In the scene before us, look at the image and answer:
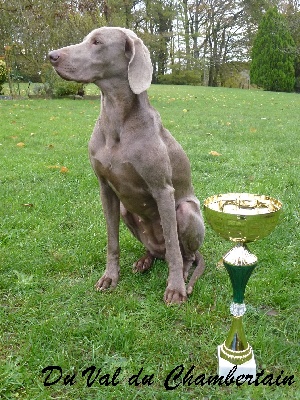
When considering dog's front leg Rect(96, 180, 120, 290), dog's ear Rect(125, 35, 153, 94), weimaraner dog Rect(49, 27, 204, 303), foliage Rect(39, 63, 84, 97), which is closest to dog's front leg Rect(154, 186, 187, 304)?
weimaraner dog Rect(49, 27, 204, 303)

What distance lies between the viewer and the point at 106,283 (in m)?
2.81

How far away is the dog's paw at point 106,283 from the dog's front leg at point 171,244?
0.38m

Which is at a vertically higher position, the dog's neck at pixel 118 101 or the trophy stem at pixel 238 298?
the dog's neck at pixel 118 101

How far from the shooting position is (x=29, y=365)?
2.08m

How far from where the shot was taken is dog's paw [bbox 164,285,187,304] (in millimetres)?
2596

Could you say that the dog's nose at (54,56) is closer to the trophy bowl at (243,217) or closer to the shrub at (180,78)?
the trophy bowl at (243,217)

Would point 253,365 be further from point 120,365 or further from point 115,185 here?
point 115,185

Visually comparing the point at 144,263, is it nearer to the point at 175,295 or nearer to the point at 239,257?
the point at 175,295

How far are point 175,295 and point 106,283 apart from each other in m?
0.49

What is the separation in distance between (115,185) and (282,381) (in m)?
1.39

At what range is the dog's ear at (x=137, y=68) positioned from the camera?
231 centimetres

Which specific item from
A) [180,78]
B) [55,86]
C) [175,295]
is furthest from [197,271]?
[180,78]

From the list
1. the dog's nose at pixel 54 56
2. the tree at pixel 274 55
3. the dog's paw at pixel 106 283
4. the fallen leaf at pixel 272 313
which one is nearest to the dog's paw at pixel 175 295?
the dog's paw at pixel 106 283

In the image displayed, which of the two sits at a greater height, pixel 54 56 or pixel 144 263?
pixel 54 56
